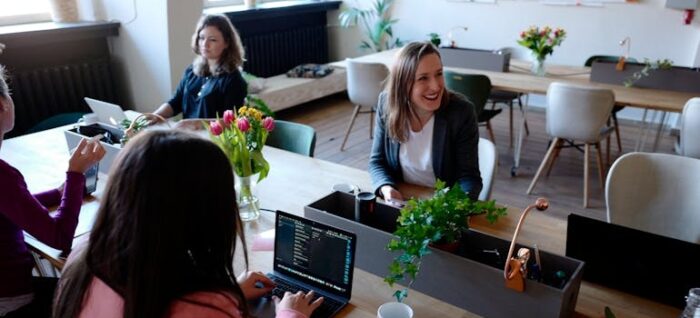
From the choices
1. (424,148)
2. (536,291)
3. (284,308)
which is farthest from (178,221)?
(424,148)

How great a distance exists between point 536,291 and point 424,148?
975 mm

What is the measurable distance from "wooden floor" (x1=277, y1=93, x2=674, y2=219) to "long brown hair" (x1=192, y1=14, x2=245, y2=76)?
1.56 metres

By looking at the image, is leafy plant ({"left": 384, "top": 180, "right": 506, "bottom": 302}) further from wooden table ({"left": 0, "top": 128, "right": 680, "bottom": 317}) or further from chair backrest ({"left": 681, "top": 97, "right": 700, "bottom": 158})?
chair backrest ({"left": 681, "top": 97, "right": 700, "bottom": 158})

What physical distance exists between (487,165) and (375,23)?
447 cm

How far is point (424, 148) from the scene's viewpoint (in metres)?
2.04

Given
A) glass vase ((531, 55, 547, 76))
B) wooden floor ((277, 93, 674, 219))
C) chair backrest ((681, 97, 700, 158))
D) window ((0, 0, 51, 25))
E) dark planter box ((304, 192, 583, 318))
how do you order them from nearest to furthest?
dark planter box ((304, 192, 583, 318))
chair backrest ((681, 97, 700, 158))
wooden floor ((277, 93, 674, 219))
window ((0, 0, 51, 25))
glass vase ((531, 55, 547, 76))

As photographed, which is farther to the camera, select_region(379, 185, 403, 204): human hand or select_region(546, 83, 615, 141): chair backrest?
select_region(546, 83, 615, 141): chair backrest

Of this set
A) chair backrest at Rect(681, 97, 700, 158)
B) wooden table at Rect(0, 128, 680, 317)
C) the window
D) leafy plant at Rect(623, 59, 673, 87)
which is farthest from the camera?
the window

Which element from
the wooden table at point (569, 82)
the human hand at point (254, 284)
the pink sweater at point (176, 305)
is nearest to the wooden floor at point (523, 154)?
the wooden table at point (569, 82)

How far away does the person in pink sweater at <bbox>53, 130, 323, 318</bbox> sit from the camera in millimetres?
892

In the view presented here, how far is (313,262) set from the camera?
4.25ft

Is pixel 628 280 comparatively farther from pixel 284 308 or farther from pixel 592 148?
pixel 592 148

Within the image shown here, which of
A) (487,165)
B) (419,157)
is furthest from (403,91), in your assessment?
(487,165)

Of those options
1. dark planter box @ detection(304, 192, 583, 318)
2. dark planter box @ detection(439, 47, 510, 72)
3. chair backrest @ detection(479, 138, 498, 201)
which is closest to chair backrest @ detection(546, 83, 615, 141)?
dark planter box @ detection(439, 47, 510, 72)
